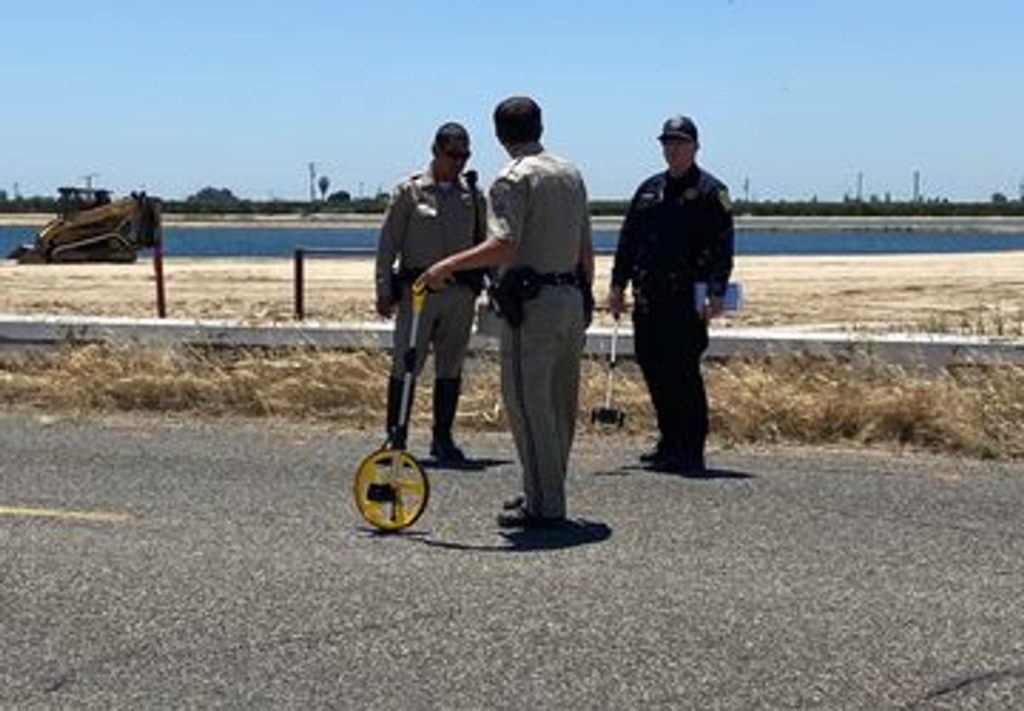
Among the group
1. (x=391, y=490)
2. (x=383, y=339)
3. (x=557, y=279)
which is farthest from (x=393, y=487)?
(x=383, y=339)

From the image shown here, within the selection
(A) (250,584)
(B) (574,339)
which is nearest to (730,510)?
(B) (574,339)

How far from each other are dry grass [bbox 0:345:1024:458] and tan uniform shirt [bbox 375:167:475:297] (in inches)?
79.8

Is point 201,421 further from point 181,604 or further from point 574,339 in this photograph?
point 181,604

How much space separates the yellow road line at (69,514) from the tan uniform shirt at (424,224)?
2.20m

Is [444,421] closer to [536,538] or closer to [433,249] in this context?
[433,249]

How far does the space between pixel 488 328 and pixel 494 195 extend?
2.61ft

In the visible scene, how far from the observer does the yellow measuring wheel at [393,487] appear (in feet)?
25.7

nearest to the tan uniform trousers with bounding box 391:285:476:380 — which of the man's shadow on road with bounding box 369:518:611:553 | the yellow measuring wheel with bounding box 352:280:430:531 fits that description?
the yellow measuring wheel with bounding box 352:280:430:531

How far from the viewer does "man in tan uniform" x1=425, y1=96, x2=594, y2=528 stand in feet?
25.2

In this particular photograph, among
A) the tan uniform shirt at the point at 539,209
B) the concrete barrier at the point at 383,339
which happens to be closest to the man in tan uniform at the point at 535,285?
the tan uniform shirt at the point at 539,209

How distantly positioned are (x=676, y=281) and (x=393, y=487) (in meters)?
2.54

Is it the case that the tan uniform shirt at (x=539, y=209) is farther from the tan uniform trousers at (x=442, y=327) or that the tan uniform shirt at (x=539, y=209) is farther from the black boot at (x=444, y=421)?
the black boot at (x=444, y=421)

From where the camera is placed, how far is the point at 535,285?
7.75 metres

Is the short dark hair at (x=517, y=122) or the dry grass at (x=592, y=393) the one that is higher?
the short dark hair at (x=517, y=122)
